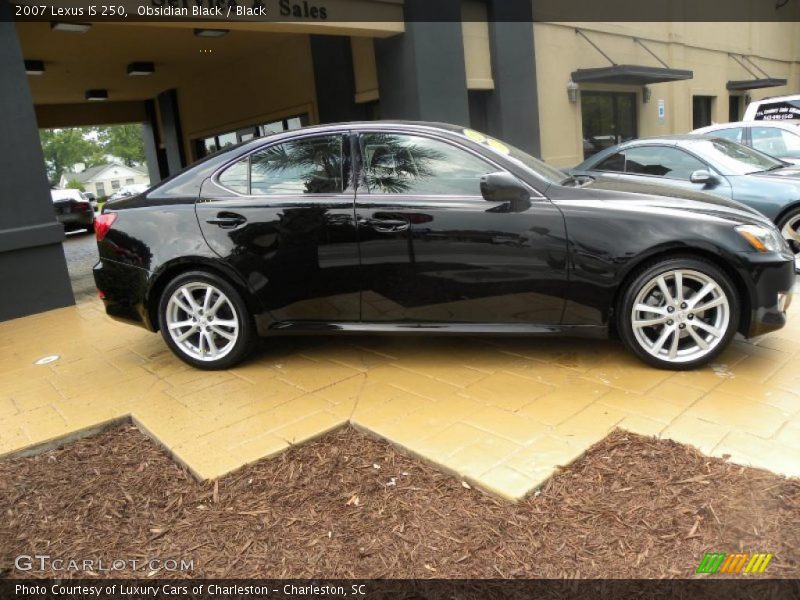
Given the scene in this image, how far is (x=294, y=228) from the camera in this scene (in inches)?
157

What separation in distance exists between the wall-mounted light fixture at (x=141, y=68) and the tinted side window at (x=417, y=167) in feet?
32.3

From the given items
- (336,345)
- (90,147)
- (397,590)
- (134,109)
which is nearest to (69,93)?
(134,109)

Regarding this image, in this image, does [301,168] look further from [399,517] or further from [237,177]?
[399,517]

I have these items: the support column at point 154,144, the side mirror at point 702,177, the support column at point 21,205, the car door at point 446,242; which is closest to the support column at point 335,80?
the support column at point 21,205

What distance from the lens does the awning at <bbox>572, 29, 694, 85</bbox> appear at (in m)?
12.5

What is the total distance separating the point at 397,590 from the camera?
85.6 inches

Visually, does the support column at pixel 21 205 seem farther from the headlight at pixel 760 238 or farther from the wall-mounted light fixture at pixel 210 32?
the headlight at pixel 760 238

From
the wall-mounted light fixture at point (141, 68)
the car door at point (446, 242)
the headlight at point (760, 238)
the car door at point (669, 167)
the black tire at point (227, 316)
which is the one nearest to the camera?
the headlight at point (760, 238)

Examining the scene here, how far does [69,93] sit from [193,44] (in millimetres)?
6523

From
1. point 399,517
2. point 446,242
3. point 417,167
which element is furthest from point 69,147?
point 399,517

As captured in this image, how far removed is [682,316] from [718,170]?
11.3ft

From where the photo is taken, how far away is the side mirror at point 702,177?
20.1ft

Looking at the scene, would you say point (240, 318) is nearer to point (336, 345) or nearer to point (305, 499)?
point (336, 345)

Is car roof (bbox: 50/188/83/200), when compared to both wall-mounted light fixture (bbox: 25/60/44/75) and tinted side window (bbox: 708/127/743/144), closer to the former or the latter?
wall-mounted light fixture (bbox: 25/60/44/75)
